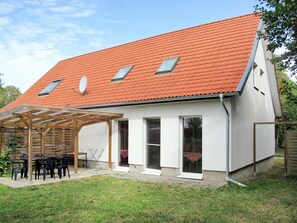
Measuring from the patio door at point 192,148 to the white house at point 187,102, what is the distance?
37 millimetres

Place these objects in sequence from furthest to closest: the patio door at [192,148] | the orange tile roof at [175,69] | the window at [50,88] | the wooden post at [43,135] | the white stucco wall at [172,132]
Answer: the window at [50,88] → the wooden post at [43,135] → the orange tile roof at [175,69] → the patio door at [192,148] → the white stucco wall at [172,132]

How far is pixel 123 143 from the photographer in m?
13.4

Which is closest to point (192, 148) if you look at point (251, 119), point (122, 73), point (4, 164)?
point (251, 119)

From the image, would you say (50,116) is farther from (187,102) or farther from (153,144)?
(187,102)

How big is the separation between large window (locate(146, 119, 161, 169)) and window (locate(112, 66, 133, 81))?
11.0 feet

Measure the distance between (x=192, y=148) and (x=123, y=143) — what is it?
3603 mm

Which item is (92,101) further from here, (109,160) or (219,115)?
(219,115)

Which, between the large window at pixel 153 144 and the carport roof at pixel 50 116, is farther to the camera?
the large window at pixel 153 144

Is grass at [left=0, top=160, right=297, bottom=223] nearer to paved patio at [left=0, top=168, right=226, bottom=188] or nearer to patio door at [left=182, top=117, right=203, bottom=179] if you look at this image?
paved patio at [left=0, top=168, right=226, bottom=188]

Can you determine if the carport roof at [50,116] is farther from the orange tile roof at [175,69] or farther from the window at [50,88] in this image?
the window at [50,88]

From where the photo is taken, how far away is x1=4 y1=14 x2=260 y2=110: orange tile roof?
11297 mm

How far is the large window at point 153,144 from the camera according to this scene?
12156 millimetres

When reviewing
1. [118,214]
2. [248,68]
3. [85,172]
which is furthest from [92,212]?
[248,68]

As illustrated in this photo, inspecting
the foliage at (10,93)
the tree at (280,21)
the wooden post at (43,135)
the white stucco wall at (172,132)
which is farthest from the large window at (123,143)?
the foliage at (10,93)
